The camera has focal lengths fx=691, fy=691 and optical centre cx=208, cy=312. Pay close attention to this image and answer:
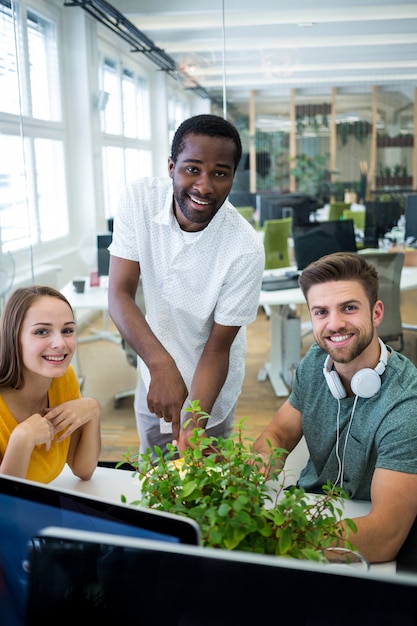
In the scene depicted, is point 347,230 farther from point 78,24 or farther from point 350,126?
point 78,24

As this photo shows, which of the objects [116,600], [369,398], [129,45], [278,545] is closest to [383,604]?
[116,600]

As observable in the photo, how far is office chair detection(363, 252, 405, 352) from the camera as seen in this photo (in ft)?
13.4

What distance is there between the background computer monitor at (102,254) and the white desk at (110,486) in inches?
111

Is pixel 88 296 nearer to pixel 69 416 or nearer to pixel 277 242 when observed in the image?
pixel 277 242

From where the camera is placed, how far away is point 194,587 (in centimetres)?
63

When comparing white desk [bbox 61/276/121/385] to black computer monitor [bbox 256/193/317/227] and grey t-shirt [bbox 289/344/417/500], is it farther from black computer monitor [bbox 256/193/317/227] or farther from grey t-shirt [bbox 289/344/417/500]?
grey t-shirt [bbox 289/344/417/500]

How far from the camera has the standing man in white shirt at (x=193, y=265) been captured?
6.25 feet

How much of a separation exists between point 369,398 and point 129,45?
3.15 metres

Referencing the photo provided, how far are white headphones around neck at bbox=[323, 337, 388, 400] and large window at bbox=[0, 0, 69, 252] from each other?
8.49ft

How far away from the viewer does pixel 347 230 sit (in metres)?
4.15

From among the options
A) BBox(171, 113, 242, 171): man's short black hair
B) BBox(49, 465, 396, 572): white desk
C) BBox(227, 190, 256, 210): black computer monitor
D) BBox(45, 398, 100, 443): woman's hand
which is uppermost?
BBox(171, 113, 242, 171): man's short black hair

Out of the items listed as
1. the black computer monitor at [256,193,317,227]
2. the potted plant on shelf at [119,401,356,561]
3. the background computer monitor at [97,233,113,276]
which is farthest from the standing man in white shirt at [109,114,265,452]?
the background computer monitor at [97,233,113,276]

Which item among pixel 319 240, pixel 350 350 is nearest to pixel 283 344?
pixel 319 240

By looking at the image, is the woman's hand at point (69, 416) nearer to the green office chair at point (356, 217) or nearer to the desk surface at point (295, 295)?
the desk surface at point (295, 295)
